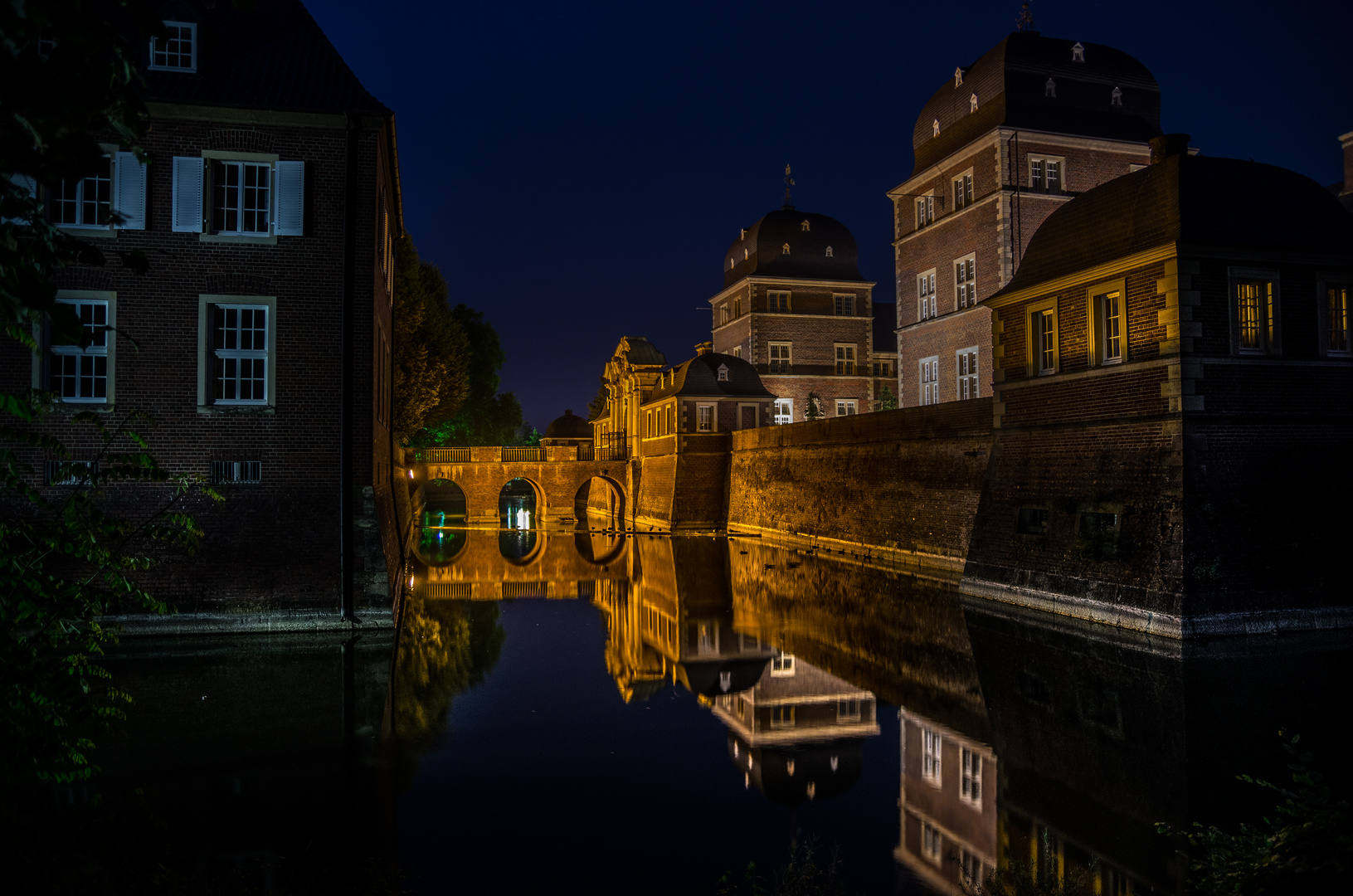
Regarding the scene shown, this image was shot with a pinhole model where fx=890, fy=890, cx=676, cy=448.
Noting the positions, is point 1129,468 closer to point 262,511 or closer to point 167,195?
point 262,511

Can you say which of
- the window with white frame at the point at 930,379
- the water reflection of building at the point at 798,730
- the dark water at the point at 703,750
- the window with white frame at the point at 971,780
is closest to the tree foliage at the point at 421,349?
the dark water at the point at 703,750

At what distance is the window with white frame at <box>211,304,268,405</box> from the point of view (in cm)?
1587

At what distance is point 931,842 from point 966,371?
26725 millimetres

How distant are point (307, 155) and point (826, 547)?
20.9m

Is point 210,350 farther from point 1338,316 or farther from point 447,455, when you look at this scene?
point 447,455

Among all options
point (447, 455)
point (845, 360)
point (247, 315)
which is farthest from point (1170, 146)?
point (447, 455)

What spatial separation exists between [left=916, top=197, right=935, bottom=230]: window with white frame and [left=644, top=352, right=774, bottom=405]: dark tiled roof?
12.5m

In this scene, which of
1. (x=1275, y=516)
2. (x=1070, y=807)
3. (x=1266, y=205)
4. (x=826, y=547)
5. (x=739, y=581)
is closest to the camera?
(x=1070, y=807)

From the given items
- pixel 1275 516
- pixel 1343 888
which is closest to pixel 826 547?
pixel 1275 516

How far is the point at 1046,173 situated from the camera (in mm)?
30750

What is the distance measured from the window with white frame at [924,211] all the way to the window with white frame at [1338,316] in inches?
752

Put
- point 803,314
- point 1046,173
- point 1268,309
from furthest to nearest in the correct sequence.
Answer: point 803,314 < point 1046,173 < point 1268,309

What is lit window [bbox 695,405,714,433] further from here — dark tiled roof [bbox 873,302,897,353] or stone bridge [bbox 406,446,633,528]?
dark tiled roof [bbox 873,302,897,353]

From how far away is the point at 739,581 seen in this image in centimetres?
2452
